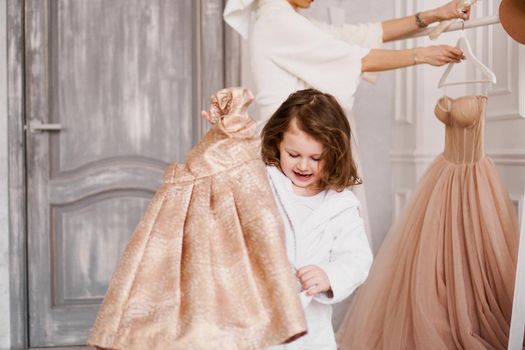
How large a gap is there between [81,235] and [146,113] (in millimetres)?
749

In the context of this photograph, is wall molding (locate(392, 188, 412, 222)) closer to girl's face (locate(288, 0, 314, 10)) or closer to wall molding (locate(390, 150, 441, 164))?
wall molding (locate(390, 150, 441, 164))

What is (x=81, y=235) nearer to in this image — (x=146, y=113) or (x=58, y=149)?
(x=58, y=149)

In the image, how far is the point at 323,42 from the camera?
8.95 feet

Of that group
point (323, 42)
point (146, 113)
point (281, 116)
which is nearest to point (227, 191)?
point (281, 116)

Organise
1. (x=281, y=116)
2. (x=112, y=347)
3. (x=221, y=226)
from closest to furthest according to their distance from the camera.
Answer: (x=112, y=347), (x=221, y=226), (x=281, y=116)

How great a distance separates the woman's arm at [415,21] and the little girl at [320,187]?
121 centimetres

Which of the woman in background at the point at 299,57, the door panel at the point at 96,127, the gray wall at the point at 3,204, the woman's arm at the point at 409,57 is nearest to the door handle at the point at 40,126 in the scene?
the door panel at the point at 96,127

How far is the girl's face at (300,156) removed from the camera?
1622mm

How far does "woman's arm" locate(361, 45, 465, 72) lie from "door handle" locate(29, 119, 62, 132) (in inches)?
70.4

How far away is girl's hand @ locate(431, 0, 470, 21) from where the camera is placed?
8.64ft

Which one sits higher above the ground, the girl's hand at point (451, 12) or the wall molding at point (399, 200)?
the girl's hand at point (451, 12)

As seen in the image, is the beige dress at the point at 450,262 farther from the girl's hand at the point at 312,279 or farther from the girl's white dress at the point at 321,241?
the girl's hand at the point at 312,279

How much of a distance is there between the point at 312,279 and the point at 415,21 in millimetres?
1746

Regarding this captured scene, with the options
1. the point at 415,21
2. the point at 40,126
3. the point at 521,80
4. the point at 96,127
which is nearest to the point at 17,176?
the point at 40,126
